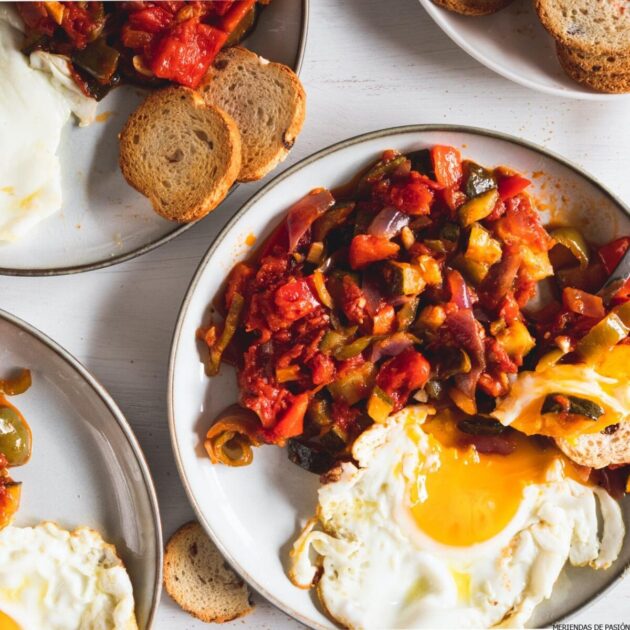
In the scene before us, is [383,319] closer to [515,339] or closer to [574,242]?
[515,339]

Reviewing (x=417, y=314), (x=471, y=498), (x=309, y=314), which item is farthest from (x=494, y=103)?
(x=471, y=498)

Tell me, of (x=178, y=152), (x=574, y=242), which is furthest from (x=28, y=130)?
(x=574, y=242)

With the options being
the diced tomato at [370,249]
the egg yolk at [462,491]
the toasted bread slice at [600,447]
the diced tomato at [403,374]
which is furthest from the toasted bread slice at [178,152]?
the toasted bread slice at [600,447]

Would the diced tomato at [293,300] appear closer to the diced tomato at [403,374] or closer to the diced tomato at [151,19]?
the diced tomato at [403,374]

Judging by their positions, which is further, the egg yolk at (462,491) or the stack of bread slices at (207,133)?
the egg yolk at (462,491)

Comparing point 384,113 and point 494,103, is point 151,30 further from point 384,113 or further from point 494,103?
point 494,103
